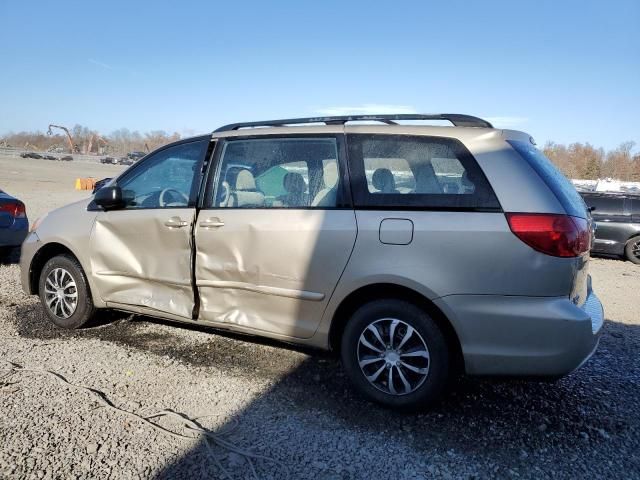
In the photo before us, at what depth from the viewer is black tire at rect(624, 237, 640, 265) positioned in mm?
10430

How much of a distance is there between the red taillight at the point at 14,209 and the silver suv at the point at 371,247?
3731 millimetres

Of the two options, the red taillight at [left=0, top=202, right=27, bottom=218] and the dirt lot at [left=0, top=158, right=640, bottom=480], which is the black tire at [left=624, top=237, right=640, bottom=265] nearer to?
the dirt lot at [left=0, top=158, right=640, bottom=480]

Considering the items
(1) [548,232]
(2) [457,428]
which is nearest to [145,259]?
(2) [457,428]

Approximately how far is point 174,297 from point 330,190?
5.30 ft

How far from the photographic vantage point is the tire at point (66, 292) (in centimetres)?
445

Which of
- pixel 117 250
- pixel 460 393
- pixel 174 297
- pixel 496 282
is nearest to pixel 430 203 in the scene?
pixel 496 282

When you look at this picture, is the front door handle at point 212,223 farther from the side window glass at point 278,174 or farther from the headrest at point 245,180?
the headrest at point 245,180

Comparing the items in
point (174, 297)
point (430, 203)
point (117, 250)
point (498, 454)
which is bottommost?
point (498, 454)

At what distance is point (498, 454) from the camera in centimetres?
277

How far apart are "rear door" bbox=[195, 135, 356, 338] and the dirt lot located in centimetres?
50

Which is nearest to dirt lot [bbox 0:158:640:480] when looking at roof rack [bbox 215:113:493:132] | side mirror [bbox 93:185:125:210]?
side mirror [bbox 93:185:125:210]

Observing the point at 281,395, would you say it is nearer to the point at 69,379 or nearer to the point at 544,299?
the point at 69,379

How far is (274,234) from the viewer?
11.3ft

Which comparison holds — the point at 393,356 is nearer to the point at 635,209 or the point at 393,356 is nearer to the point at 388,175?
the point at 388,175
